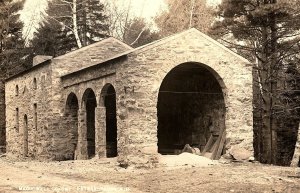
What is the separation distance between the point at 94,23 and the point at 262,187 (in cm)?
3166

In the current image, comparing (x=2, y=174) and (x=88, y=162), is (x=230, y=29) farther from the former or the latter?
(x=2, y=174)

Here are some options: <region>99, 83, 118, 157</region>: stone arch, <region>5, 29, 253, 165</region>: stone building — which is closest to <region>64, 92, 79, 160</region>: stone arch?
<region>5, 29, 253, 165</region>: stone building

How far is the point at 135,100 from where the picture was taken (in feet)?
58.1

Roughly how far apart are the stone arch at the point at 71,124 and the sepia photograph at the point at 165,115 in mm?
52

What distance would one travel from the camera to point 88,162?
1975cm

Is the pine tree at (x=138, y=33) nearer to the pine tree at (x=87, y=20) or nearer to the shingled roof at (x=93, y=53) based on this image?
the pine tree at (x=87, y=20)

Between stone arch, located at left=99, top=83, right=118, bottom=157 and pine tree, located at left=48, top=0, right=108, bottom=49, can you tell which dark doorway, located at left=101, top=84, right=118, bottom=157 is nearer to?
stone arch, located at left=99, top=83, right=118, bottom=157

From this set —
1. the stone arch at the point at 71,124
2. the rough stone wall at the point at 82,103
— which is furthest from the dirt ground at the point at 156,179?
the stone arch at the point at 71,124

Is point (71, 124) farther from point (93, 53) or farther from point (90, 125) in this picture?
point (93, 53)

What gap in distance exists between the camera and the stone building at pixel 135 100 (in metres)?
17.8

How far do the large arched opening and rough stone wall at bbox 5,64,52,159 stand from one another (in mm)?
6022

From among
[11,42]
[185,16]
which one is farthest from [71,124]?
[11,42]

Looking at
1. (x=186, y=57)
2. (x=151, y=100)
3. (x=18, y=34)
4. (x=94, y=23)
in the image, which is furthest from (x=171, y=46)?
(x=18, y=34)

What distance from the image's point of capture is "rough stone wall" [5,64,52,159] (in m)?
25.2
